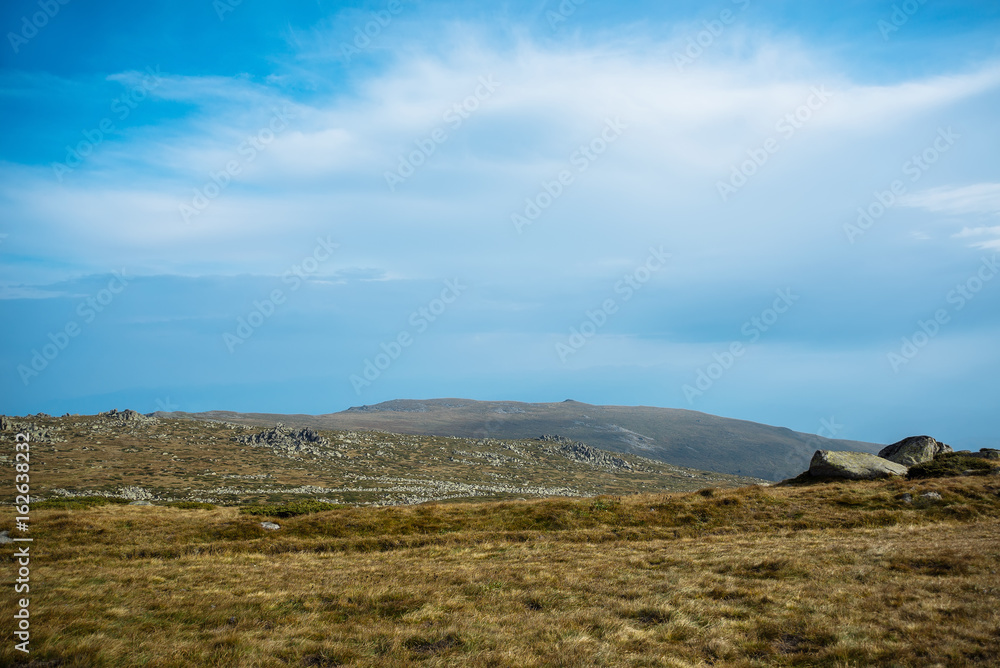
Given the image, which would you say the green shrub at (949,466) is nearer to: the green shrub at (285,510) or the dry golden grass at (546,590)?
A: the dry golden grass at (546,590)

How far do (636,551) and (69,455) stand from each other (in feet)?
307

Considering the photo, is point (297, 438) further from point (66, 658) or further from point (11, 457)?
point (66, 658)

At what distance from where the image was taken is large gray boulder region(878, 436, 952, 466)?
43.6 metres

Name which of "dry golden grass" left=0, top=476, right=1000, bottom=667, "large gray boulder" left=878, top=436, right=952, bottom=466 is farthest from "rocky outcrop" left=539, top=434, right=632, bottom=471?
"dry golden grass" left=0, top=476, right=1000, bottom=667

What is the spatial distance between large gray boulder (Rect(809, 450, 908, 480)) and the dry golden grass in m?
7.46

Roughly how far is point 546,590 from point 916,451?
149ft

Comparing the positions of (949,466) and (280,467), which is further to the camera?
(280,467)

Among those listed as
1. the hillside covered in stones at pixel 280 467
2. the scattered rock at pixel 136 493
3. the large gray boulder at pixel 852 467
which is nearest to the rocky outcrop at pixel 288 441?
the hillside covered in stones at pixel 280 467

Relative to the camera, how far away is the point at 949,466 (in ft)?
123

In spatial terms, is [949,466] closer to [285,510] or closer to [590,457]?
[285,510]

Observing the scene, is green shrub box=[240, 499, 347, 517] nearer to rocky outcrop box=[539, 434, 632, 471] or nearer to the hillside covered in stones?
the hillside covered in stones

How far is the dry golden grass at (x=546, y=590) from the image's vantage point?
1109 cm

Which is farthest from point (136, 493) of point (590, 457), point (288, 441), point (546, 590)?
point (590, 457)

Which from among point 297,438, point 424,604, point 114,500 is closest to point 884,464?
point 424,604
